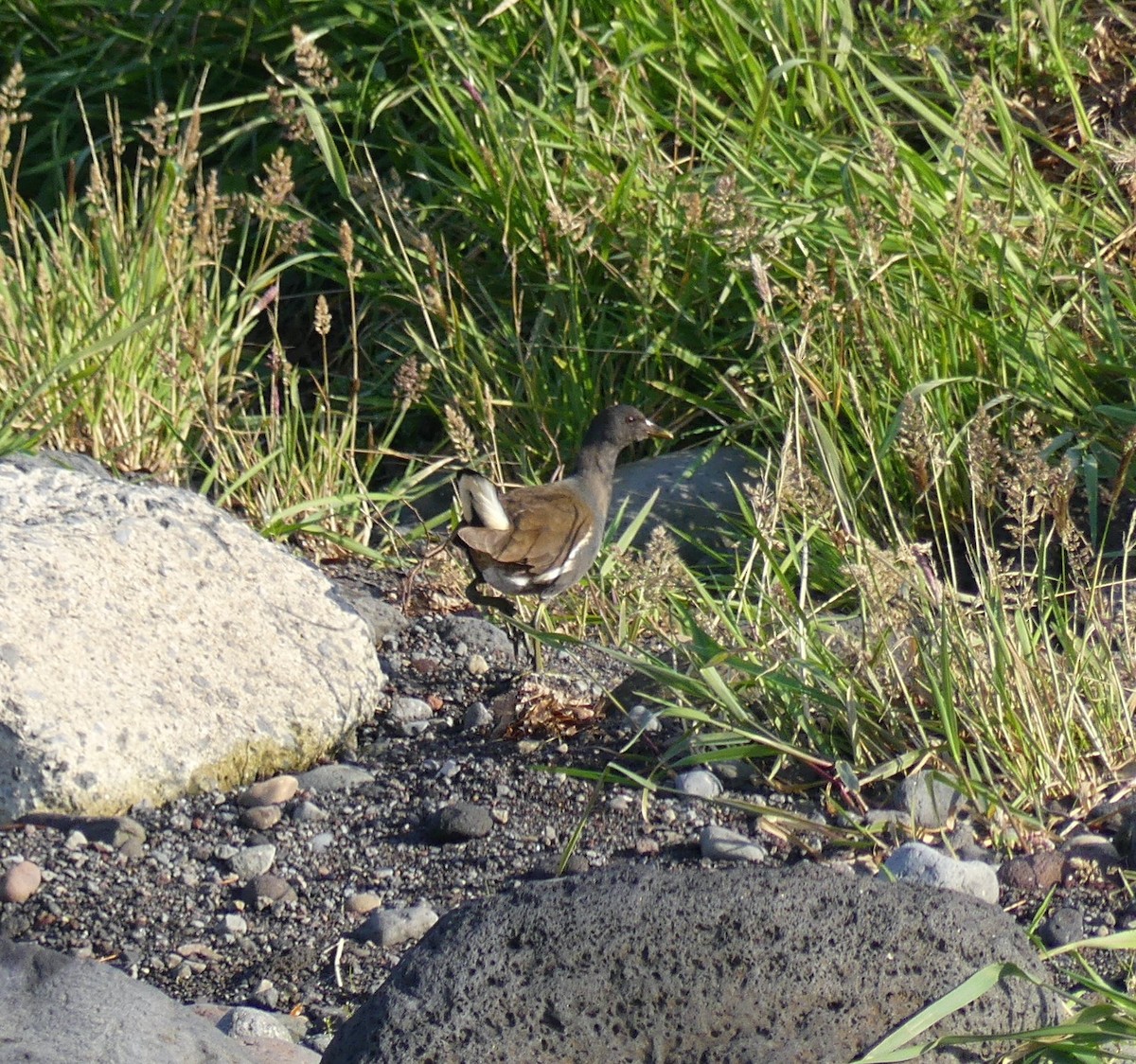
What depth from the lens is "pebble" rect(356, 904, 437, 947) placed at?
2941 mm

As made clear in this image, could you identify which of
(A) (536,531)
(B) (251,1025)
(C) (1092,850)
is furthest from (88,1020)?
(A) (536,531)

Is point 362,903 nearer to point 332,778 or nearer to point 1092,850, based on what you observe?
point 332,778

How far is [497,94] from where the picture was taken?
5781 mm

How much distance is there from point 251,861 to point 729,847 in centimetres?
94

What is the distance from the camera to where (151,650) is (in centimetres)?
368

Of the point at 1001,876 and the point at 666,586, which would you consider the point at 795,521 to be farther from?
the point at 1001,876

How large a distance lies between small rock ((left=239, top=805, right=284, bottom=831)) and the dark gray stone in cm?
110

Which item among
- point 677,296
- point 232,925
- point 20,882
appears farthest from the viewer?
point 677,296

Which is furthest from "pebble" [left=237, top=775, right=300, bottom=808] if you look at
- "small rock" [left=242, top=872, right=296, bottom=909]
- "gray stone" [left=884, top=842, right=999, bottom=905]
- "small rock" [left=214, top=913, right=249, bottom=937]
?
"gray stone" [left=884, top=842, right=999, bottom=905]

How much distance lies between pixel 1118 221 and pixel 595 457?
178 centimetres

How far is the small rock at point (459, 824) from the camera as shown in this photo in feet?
10.8

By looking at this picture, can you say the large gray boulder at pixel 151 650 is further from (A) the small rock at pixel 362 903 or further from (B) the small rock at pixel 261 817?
(A) the small rock at pixel 362 903

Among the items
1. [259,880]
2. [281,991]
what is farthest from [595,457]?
[281,991]

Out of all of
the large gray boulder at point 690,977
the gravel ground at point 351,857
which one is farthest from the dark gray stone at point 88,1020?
the gravel ground at point 351,857
